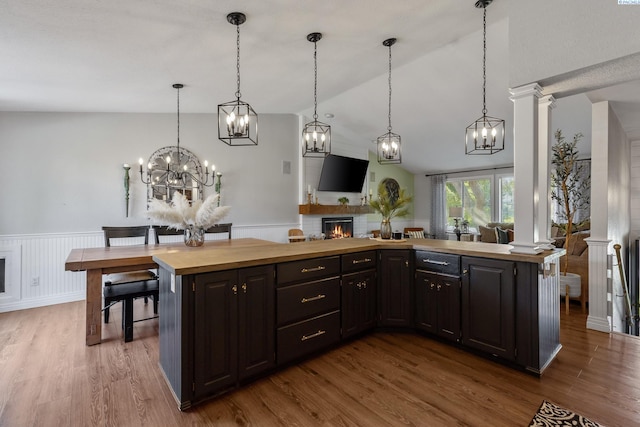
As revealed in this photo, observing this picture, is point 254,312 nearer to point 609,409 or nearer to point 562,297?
point 609,409

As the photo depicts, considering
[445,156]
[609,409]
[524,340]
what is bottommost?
[609,409]

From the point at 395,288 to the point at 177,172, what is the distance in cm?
379

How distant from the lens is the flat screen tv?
6820 millimetres

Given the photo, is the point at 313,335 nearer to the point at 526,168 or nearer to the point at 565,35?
the point at 526,168

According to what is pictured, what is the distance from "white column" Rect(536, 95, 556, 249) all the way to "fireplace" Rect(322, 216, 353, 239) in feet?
14.4

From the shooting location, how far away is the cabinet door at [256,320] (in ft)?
7.24

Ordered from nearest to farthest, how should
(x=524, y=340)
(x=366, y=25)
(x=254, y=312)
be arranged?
(x=254, y=312) → (x=524, y=340) → (x=366, y=25)

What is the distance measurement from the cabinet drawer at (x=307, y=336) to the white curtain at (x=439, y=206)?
22.6 ft

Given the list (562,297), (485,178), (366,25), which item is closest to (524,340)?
(562,297)

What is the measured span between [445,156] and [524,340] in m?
5.99

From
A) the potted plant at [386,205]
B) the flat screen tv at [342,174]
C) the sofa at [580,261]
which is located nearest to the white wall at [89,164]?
the flat screen tv at [342,174]

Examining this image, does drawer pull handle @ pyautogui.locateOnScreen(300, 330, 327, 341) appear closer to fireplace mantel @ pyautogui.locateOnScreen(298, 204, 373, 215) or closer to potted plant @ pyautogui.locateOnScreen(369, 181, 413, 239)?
potted plant @ pyautogui.locateOnScreen(369, 181, 413, 239)

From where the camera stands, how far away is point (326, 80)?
4.45 metres

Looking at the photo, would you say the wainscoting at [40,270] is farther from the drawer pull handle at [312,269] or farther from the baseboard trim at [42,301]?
the drawer pull handle at [312,269]
